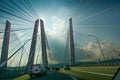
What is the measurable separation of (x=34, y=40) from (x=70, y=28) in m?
26.1

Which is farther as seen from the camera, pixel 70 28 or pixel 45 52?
pixel 70 28

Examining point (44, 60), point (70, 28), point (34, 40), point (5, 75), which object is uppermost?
point (70, 28)

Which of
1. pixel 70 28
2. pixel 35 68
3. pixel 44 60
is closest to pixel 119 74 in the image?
pixel 35 68

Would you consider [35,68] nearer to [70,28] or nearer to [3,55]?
[3,55]

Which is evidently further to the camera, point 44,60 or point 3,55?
point 44,60

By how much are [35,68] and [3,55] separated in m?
24.5

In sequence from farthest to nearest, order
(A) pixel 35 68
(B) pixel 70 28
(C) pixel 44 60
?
(B) pixel 70 28
(C) pixel 44 60
(A) pixel 35 68

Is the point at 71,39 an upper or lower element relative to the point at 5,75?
upper

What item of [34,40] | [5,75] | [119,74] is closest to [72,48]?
[34,40]

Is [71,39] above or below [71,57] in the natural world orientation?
above

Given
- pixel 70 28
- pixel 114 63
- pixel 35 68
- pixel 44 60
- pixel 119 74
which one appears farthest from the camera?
pixel 70 28

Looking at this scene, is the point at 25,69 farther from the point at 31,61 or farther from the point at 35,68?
the point at 35,68

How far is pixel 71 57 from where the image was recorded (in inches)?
3219

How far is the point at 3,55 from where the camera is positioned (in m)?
55.4
